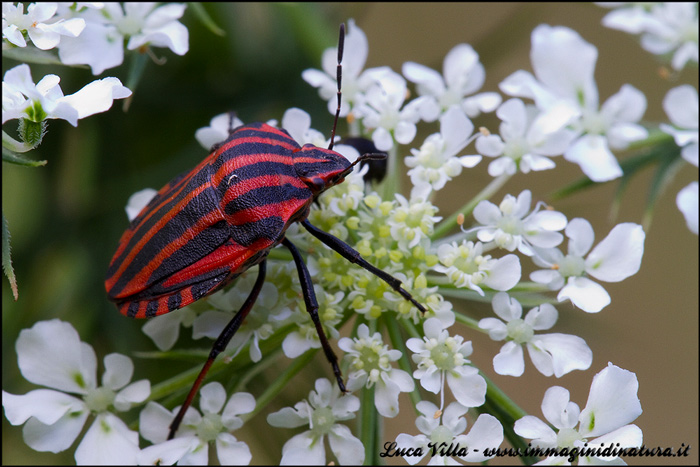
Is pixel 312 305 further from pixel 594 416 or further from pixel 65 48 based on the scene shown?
pixel 65 48

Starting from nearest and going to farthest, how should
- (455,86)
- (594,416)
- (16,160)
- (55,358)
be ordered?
(16,160), (594,416), (55,358), (455,86)

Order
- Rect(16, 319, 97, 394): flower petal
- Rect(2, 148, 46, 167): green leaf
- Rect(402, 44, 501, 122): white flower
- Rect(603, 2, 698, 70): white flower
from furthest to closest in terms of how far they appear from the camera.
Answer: Rect(603, 2, 698, 70): white flower < Rect(402, 44, 501, 122): white flower < Rect(16, 319, 97, 394): flower petal < Rect(2, 148, 46, 167): green leaf

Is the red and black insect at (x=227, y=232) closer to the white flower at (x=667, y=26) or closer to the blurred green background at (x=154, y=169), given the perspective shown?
the blurred green background at (x=154, y=169)

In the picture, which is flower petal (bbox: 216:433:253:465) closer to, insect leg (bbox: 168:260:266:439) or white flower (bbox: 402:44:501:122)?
insect leg (bbox: 168:260:266:439)

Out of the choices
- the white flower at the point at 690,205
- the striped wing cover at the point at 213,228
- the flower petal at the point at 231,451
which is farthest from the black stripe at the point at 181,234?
the white flower at the point at 690,205

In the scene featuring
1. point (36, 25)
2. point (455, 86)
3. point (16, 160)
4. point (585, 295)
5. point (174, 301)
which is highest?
point (36, 25)

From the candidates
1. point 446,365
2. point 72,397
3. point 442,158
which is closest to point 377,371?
point 446,365

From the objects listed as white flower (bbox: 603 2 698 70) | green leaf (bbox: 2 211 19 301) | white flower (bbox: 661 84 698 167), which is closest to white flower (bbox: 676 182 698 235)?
white flower (bbox: 661 84 698 167)
